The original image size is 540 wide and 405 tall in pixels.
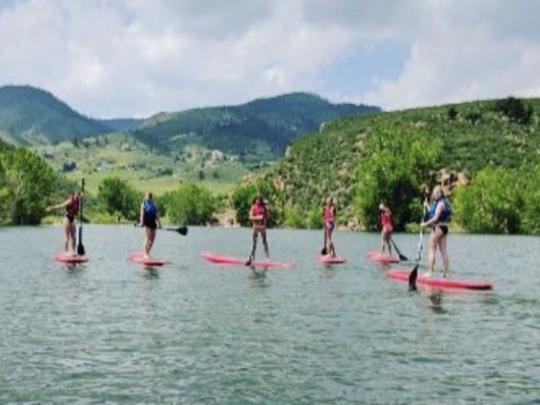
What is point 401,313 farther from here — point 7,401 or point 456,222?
point 456,222

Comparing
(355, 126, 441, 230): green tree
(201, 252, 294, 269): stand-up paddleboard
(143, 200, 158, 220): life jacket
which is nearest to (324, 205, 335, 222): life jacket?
(201, 252, 294, 269): stand-up paddleboard

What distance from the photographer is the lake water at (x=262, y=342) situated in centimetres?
1377

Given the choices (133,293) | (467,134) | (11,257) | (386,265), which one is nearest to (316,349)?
(133,293)

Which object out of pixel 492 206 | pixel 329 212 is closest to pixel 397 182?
pixel 492 206

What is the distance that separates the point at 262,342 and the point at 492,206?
117575 mm

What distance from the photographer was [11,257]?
152ft

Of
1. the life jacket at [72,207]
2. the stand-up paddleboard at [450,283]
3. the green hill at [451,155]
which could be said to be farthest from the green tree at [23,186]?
the stand-up paddleboard at [450,283]

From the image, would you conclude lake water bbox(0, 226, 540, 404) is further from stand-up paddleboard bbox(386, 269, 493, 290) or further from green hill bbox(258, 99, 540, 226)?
green hill bbox(258, 99, 540, 226)

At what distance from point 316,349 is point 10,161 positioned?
146992mm

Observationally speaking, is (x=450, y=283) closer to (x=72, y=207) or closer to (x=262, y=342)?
(x=262, y=342)

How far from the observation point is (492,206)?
5128 inches

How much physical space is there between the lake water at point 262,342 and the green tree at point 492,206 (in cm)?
10125

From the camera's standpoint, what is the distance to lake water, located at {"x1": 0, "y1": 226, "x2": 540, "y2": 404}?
13.8 metres

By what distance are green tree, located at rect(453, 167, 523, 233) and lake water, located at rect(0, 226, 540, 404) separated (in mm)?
101255
